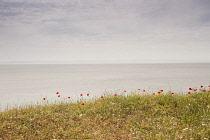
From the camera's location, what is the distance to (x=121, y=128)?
941cm

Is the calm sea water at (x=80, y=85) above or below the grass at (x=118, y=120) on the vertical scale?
below

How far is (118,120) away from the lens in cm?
1034

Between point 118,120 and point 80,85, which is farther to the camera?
point 80,85

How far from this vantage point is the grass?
28.4 feet

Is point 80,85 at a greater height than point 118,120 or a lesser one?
lesser

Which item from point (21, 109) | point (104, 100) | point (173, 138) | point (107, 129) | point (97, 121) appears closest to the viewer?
point (173, 138)

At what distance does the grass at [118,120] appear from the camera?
8.66 metres

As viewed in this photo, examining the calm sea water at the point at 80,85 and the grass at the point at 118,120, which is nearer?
the grass at the point at 118,120

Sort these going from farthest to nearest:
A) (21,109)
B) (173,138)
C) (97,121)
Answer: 1. (21,109)
2. (97,121)
3. (173,138)

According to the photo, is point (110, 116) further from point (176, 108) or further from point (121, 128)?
point (176, 108)

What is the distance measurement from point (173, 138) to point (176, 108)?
381 cm

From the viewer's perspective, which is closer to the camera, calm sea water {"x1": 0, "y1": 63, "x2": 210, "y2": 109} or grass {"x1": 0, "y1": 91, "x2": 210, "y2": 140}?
grass {"x1": 0, "y1": 91, "x2": 210, "y2": 140}

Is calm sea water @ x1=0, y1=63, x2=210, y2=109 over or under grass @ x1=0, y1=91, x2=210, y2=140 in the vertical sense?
under

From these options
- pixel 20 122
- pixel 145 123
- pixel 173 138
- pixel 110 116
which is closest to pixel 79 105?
pixel 110 116
